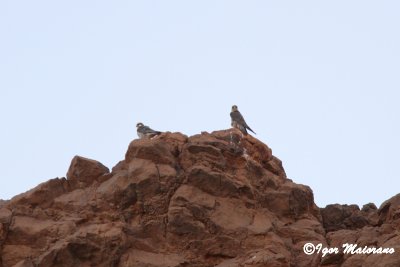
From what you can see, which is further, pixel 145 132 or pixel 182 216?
pixel 145 132

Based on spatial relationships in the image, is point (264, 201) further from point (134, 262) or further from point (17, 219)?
point (17, 219)

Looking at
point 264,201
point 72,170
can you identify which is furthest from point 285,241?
point 72,170

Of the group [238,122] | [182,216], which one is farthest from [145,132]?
[182,216]

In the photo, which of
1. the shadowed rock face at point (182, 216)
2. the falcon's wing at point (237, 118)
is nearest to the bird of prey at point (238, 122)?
the falcon's wing at point (237, 118)

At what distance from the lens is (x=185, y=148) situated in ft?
122

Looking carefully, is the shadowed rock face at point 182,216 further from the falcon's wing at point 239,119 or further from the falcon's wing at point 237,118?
the falcon's wing at point 237,118

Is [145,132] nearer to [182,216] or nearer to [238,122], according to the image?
[238,122]

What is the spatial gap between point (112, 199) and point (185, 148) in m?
3.45

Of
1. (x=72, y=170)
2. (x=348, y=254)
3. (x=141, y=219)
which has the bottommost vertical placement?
(x=348, y=254)

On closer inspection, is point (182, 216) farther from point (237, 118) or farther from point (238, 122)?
point (237, 118)

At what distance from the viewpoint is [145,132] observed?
4184cm

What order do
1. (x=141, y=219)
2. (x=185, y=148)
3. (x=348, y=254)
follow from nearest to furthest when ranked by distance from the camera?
(x=348, y=254)
(x=141, y=219)
(x=185, y=148)

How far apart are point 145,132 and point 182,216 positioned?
8259mm

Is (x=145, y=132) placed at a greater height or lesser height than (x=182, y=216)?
greater
